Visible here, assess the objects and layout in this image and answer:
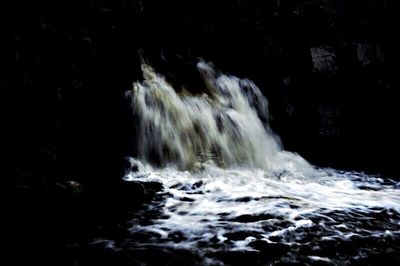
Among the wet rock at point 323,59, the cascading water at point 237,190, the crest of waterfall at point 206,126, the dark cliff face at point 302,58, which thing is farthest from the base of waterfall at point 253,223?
the wet rock at point 323,59

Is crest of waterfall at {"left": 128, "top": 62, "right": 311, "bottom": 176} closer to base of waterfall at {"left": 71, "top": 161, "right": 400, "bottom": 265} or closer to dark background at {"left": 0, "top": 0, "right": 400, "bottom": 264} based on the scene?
dark background at {"left": 0, "top": 0, "right": 400, "bottom": 264}

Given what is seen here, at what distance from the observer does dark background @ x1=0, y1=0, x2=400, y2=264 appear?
6703mm

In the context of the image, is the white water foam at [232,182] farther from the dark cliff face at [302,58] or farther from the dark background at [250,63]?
the dark cliff face at [302,58]

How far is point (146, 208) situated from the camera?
18.0 ft

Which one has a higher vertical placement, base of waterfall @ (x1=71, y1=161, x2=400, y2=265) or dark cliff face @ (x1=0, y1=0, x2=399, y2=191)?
dark cliff face @ (x1=0, y1=0, x2=399, y2=191)

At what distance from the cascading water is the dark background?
68 centimetres

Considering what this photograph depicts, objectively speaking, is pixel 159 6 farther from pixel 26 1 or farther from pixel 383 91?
pixel 383 91

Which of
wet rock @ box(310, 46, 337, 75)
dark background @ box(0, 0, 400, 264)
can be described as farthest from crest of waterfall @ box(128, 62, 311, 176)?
wet rock @ box(310, 46, 337, 75)

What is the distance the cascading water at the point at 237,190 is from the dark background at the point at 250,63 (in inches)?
26.7

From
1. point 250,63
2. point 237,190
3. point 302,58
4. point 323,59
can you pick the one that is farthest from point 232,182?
point 323,59

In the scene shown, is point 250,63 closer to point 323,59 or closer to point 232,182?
point 323,59

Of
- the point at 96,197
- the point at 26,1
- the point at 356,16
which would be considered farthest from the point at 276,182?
the point at 356,16

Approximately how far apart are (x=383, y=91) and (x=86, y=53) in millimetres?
9182

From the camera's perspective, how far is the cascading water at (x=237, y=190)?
422 cm
